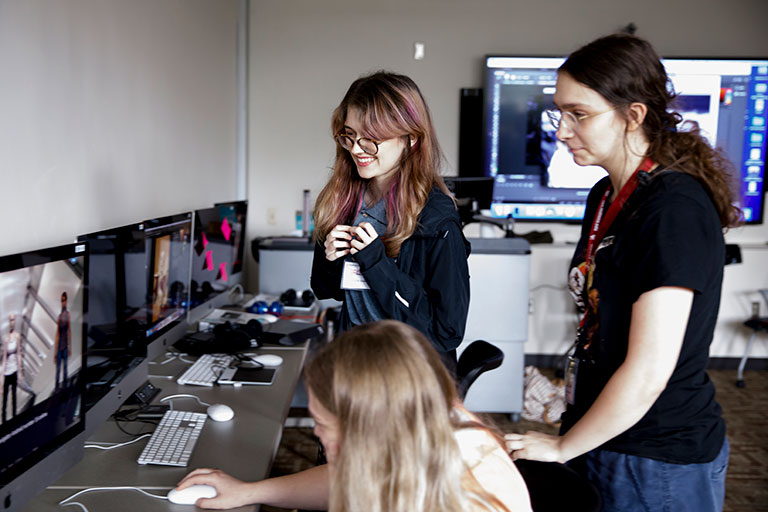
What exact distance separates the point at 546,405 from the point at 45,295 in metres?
3.11

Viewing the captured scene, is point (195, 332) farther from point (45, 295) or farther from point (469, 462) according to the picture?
point (469, 462)

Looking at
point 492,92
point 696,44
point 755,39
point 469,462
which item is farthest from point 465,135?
point 469,462

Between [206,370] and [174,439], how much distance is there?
23.3 inches

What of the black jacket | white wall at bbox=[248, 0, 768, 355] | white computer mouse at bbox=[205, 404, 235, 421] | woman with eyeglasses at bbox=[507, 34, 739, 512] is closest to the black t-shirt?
woman with eyeglasses at bbox=[507, 34, 739, 512]

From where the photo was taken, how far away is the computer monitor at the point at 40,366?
42.0 inches

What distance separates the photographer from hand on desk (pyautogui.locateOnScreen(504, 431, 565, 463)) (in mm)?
1156

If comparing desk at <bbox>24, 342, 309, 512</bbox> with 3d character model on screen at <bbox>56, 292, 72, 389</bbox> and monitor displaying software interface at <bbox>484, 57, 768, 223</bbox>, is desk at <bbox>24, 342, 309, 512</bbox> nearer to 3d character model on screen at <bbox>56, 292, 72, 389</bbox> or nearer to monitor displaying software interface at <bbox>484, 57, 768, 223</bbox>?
3d character model on screen at <bbox>56, 292, 72, 389</bbox>

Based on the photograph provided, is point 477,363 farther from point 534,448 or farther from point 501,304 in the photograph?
point 501,304

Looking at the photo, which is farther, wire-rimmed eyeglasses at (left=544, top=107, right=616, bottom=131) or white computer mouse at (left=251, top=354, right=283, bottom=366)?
white computer mouse at (left=251, top=354, right=283, bottom=366)

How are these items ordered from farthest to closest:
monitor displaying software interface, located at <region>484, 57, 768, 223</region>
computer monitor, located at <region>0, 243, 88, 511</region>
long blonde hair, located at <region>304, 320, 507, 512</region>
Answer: monitor displaying software interface, located at <region>484, 57, 768, 223</region>, computer monitor, located at <region>0, 243, 88, 511</region>, long blonde hair, located at <region>304, 320, 507, 512</region>

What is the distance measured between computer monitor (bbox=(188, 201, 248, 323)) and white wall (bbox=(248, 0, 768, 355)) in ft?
6.32

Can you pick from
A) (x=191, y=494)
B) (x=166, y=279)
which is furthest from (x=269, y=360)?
(x=191, y=494)

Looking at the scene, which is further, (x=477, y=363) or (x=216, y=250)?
(x=216, y=250)

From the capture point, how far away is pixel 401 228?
162 cm
